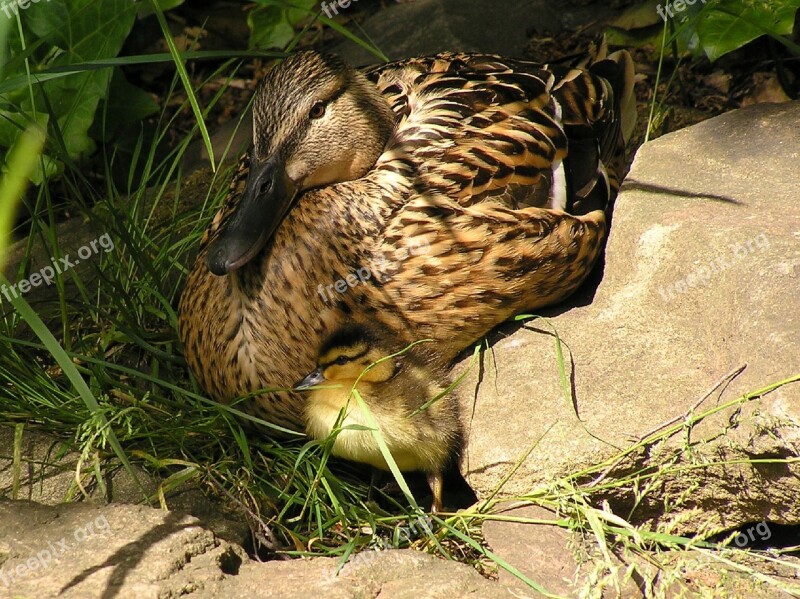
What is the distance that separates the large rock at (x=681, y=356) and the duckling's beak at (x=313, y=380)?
0.49m

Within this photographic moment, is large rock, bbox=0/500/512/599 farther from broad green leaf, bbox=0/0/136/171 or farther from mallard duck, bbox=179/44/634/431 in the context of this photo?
broad green leaf, bbox=0/0/136/171

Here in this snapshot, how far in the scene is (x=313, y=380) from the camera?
3014mm

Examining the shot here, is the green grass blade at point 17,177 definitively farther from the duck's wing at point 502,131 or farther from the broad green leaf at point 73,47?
the duck's wing at point 502,131

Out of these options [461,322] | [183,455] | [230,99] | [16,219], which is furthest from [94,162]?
[461,322]

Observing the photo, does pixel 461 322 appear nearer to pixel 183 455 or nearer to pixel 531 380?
pixel 531 380

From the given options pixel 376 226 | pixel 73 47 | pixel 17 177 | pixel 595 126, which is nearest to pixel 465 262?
pixel 376 226

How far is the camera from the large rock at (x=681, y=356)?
2.62 m

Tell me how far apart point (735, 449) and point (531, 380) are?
0.69 m

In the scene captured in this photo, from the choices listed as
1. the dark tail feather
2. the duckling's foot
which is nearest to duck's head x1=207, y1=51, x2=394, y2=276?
the dark tail feather

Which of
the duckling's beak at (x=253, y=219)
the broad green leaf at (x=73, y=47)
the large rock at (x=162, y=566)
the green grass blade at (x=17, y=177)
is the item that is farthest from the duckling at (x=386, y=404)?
the broad green leaf at (x=73, y=47)

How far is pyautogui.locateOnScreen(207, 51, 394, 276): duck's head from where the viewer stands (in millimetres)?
2949

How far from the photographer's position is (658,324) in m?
2.97

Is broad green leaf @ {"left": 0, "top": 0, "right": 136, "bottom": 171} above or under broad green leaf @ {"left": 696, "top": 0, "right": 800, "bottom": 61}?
above

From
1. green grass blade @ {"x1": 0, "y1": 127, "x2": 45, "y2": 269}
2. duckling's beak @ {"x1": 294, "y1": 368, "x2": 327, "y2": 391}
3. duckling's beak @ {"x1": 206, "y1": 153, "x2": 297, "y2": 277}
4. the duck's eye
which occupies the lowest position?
duckling's beak @ {"x1": 294, "y1": 368, "x2": 327, "y2": 391}
